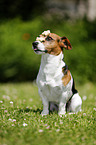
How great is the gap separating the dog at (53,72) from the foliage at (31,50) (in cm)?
609

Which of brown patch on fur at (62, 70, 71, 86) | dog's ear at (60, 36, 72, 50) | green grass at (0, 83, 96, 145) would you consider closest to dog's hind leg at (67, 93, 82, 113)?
green grass at (0, 83, 96, 145)

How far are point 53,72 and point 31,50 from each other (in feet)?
22.8

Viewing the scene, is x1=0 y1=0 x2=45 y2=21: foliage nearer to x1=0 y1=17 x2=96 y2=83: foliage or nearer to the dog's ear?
x1=0 y1=17 x2=96 y2=83: foliage

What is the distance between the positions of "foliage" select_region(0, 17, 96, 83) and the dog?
6086 mm

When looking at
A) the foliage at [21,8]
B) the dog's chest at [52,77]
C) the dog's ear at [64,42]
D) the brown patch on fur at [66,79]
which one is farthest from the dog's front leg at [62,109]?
the foliage at [21,8]

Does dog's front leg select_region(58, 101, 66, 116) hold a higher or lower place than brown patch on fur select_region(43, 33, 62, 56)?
lower

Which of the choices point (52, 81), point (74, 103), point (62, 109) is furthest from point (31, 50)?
point (52, 81)

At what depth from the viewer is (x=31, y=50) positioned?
10859mm

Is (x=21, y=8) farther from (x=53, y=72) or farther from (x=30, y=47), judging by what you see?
(x=53, y=72)

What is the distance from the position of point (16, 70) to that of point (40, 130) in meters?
8.00

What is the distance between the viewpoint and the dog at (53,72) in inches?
156

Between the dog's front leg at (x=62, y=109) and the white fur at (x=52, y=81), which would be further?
the dog's front leg at (x=62, y=109)

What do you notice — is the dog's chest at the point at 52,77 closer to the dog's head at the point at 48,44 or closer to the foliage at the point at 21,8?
the dog's head at the point at 48,44

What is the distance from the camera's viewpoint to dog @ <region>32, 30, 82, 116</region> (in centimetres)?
396
